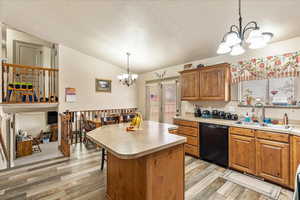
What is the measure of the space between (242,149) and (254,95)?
125cm

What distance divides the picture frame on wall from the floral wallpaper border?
4362 mm

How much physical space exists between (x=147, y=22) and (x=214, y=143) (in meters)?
2.87

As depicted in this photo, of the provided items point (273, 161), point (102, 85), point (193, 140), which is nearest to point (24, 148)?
point (102, 85)

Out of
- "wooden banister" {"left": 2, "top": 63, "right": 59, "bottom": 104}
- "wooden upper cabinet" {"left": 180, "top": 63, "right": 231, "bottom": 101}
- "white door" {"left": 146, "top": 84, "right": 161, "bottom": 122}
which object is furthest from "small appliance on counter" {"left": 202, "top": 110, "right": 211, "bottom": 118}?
"wooden banister" {"left": 2, "top": 63, "right": 59, "bottom": 104}

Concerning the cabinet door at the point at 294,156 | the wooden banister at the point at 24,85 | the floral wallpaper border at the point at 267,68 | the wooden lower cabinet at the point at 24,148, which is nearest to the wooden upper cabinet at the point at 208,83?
the floral wallpaper border at the point at 267,68

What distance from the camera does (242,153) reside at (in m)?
2.68

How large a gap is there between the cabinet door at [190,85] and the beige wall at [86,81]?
299 cm

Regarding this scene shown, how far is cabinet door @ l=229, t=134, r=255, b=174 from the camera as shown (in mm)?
2574

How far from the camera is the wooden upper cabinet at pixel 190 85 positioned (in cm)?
373

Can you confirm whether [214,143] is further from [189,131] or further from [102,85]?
[102,85]

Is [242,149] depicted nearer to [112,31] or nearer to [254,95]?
[254,95]

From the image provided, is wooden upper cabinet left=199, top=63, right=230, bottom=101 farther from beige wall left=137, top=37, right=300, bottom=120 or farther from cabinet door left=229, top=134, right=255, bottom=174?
cabinet door left=229, top=134, right=255, bottom=174

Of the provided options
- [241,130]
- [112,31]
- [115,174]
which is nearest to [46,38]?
[112,31]

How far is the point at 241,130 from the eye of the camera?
2.69m
